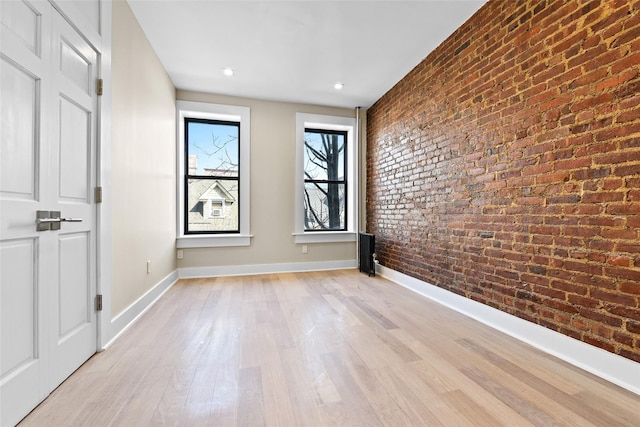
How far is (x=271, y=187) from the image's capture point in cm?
429

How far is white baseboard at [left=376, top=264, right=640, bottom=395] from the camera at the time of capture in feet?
4.87

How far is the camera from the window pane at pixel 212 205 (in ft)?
13.6

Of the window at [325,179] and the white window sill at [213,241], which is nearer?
the white window sill at [213,241]

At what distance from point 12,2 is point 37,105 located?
435 mm

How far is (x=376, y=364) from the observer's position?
1.70 metres

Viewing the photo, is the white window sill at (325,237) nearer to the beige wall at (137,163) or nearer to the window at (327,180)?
the window at (327,180)

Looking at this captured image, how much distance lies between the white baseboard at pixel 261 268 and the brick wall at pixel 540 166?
1606 millimetres

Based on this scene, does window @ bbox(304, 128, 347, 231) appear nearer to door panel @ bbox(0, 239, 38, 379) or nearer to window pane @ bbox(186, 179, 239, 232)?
window pane @ bbox(186, 179, 239, 232)

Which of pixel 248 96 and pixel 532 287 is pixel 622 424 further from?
pixel 248 96

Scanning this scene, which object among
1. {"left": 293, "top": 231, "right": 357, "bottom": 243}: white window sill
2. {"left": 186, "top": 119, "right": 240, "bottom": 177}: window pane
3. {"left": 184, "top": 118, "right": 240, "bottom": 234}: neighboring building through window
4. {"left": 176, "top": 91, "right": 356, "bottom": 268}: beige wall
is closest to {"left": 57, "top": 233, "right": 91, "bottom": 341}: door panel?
{"left": 176, "top": 91, "right": 356, "bottom": 268}: beige wall

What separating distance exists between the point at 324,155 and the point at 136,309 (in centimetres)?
343

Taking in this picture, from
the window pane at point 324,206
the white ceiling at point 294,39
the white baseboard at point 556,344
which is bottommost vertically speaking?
the white baseboard at point 556,344

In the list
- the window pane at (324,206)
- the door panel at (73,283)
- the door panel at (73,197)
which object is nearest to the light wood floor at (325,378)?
the door panel at (73,197)

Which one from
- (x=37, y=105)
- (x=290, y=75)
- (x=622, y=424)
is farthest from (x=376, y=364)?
(x=290, y=75)
